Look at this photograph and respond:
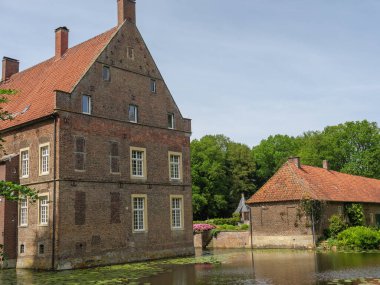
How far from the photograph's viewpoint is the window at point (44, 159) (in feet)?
76.8

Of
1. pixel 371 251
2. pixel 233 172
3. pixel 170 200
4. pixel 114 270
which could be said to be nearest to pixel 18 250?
pixel 114 270

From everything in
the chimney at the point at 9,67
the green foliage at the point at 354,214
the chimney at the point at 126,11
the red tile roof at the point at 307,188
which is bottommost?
the green foliage at the point at 354,214

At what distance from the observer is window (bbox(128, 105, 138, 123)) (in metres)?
26.8

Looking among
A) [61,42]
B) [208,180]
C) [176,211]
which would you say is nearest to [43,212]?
[176,211]

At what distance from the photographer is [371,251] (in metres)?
27.0

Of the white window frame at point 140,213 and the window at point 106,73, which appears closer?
the window at point 106,73

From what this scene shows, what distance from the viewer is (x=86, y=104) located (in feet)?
80.5

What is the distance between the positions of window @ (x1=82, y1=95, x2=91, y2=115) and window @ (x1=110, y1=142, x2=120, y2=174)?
7.31ft

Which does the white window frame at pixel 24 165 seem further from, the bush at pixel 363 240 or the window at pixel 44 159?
the bush at pixel 363 240

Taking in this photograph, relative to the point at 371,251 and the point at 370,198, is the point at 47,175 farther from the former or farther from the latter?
the point at 370,198

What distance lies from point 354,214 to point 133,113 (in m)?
19.2

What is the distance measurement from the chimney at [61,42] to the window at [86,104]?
700 centimetres

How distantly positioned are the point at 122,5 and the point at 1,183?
1742cm

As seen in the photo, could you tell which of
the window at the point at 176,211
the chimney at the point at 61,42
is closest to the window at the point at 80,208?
the window at the point at 176,211
